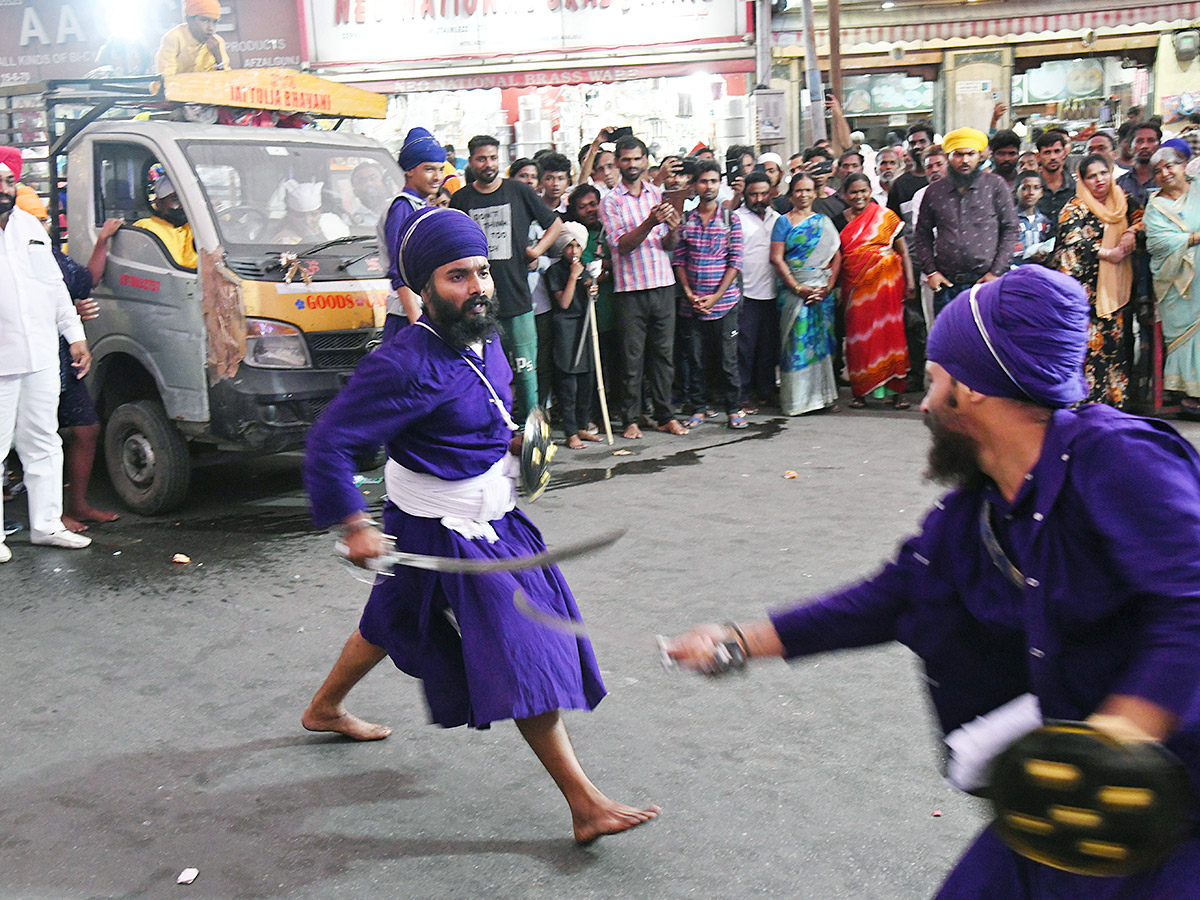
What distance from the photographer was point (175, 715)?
4.27 m

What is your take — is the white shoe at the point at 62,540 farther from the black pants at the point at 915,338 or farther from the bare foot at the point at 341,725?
the black pants at the point at 915,338

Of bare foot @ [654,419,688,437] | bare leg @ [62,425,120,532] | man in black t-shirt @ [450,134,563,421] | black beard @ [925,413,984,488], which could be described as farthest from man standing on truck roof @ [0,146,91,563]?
black beard @ [925,413,984,488]

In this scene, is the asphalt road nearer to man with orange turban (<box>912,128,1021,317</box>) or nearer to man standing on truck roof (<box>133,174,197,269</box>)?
man standing on truck roof (<box>133,174,197,269</box>)

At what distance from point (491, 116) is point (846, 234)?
370 inches

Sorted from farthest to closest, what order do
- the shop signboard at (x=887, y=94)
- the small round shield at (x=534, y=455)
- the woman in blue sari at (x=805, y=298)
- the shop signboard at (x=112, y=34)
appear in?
the shop signboard at (x=112, y=34), the shop signboard at (x=887, y=94), the woman in blue sari at (x=805, y=298), the small round shield at (x=534, y=455)

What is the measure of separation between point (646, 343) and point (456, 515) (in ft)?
20.0

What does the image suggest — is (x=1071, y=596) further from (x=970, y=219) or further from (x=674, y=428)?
(x=970, y=219)

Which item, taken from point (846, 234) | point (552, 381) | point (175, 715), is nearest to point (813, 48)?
point (846, 234)

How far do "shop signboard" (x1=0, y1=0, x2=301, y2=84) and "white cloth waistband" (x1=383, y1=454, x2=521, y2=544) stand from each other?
17205 mm

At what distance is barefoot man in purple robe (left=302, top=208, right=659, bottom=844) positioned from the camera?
3068 millimetres

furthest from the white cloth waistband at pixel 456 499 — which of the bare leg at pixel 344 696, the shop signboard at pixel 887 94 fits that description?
the shop signboard at pixel 887 94

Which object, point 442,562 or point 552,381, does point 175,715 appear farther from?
point 552,381

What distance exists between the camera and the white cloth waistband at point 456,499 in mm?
3246

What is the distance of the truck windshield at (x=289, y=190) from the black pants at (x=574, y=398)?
194 cm
